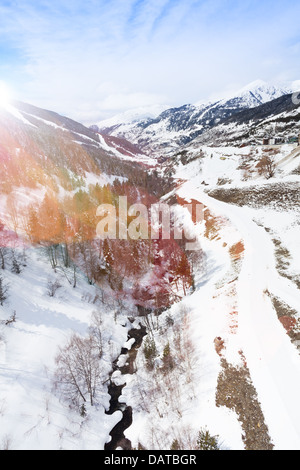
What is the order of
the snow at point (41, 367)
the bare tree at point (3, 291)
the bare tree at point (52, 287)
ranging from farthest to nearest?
the bare tree at point (52, 287) → the bare tree at point (3, 291) → the snow at point (41, 367)

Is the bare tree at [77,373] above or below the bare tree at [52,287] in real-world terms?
below

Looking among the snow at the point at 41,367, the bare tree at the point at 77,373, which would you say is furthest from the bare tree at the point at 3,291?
the bare tree at the point at 77,373

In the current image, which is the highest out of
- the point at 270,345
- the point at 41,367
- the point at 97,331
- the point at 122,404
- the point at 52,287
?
the point at 270,345

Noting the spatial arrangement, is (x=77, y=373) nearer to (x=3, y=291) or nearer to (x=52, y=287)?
(x=52, y=287)

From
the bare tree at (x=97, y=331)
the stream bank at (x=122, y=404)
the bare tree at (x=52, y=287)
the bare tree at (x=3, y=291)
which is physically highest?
the bare tree at (x=3, y=291)

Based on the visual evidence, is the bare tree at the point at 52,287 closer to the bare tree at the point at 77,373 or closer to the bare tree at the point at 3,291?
the bare tree at the point at 3,291

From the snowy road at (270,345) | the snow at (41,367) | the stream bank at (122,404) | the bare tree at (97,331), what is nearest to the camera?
the snowy road at (270,345)

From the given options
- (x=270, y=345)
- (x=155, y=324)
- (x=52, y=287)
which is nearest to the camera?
(x=270, y=345)

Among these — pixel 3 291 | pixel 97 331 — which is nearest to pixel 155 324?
pixel 97 331
